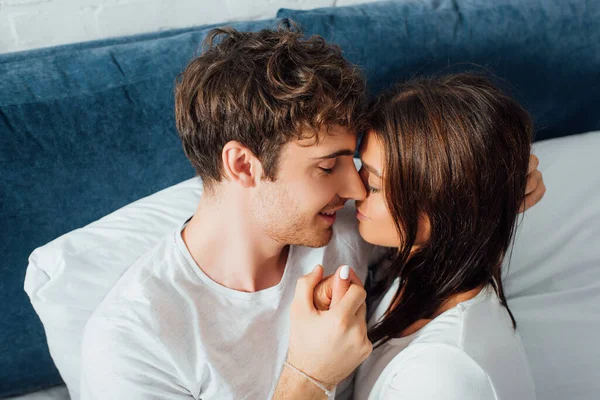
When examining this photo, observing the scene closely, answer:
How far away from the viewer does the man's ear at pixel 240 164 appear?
106cm

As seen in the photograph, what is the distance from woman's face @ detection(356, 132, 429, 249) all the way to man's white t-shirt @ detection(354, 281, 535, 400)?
0.18m

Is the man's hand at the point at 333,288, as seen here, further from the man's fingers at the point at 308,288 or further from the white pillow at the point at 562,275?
the white pillow at the point at 562,275

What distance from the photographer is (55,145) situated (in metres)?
1.24

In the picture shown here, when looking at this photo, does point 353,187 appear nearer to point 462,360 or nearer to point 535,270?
point 462,360

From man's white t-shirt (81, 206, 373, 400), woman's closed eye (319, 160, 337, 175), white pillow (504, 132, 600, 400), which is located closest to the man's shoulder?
man's white t-shirt (81, 206, 373, 400)

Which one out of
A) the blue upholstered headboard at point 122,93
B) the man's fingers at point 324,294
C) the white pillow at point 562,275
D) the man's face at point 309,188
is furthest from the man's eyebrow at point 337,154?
the white pillow at point 562,275

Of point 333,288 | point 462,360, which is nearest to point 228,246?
point 333,288

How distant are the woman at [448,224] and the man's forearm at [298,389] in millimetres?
119

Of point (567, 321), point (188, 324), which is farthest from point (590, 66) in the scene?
point (188, 324)

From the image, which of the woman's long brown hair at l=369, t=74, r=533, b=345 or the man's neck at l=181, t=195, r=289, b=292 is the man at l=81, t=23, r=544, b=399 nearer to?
the man's neck at l=181, t=195, r=289, b=292

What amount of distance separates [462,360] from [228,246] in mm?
510

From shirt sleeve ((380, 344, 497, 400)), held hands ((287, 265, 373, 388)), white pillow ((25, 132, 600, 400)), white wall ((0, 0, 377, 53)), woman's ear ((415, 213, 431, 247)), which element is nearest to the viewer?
shirt sleeve ((380, 344, 497, 400))

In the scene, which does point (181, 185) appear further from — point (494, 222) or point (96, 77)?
point (494, 222)

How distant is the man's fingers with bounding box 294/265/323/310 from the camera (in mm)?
1031
